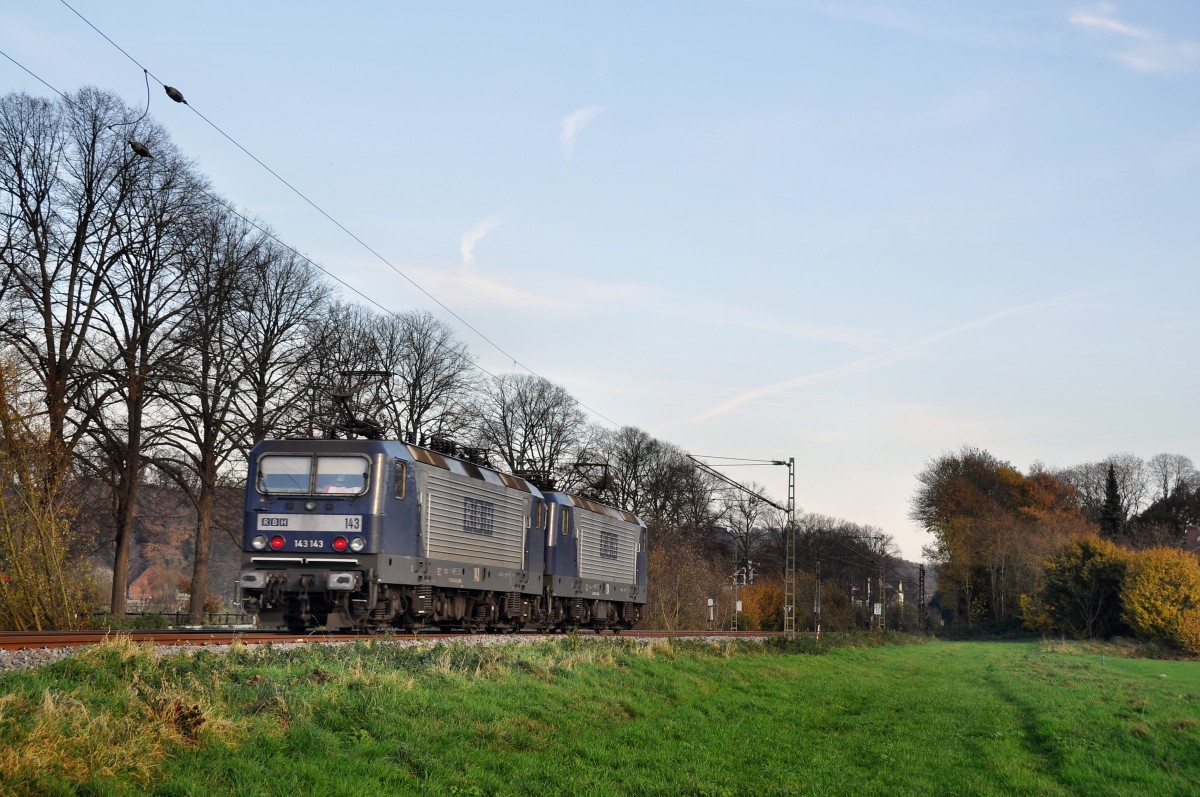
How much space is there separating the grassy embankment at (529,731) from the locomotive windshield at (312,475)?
5116mm

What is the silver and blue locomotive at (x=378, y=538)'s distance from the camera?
2212 cm

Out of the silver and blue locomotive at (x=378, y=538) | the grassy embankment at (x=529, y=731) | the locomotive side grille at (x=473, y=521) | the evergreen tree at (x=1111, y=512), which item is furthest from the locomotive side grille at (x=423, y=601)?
the evergreen tree at (x=1111, y=512)

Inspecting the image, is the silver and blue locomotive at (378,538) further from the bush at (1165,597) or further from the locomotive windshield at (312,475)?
the bush at (1165,597)

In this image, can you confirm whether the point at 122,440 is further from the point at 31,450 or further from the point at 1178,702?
the point at 1178,702

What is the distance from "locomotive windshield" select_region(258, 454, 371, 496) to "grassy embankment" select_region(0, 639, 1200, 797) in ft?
16.8

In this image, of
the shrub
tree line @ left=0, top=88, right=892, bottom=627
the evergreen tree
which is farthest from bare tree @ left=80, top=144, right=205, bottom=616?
the evergreen tree

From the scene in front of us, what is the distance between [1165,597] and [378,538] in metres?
50.6

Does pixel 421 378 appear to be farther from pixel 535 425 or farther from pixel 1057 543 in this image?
pixel 1057 543

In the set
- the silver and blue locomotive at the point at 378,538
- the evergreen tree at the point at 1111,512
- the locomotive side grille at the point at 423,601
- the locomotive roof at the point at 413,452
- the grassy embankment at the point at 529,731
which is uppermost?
the evergreen tree at the point at 1111,512

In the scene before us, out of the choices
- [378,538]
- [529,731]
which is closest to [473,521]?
[378,538]

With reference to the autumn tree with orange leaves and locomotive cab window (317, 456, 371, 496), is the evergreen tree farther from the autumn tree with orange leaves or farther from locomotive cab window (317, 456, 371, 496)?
locomotive cab window (317, 456, 371, 496)

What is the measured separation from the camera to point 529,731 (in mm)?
13445

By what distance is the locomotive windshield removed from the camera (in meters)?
22.5

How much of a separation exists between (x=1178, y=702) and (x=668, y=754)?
57.9 feet
